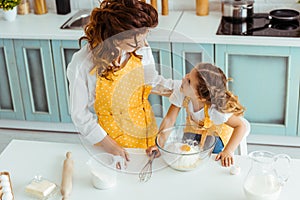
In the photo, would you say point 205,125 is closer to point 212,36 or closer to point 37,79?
point 212,36

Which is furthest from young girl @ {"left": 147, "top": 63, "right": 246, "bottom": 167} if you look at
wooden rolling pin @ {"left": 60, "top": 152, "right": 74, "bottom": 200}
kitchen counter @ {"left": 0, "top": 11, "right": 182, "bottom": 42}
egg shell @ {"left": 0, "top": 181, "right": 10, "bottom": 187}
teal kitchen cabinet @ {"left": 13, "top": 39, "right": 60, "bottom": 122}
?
teal kitchen cabinet @ {"left": 13, "top": 39, "right": 60, "bottom": 122}

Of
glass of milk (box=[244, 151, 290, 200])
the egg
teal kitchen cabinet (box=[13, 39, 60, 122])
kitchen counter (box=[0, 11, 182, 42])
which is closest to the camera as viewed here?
glass of milk (box=[244, 151, 290, 200])

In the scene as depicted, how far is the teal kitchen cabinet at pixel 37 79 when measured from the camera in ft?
11.9

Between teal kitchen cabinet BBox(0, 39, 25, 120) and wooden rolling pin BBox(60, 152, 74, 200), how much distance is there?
1759 mm

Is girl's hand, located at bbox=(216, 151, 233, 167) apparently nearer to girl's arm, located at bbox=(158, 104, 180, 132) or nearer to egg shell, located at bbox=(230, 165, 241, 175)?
egg shell, located at bbox=(230, 165, 241, 175)

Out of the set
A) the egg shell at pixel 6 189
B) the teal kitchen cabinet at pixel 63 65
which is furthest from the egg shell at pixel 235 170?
the teal kitchen cabinet at pixel 63 65

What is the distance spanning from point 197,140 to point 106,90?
1.23ft

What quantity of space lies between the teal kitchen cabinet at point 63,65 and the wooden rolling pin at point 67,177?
154 cm

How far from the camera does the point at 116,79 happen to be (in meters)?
1.96

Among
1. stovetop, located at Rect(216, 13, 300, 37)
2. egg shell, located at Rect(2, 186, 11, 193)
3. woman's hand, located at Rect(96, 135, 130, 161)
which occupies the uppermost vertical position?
stovetop, located at Rect(216, 13, 300, 37)

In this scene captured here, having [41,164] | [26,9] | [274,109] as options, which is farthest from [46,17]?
[41,164]

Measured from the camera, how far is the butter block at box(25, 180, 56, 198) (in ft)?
6.34

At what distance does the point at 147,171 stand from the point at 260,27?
1743 millimetres

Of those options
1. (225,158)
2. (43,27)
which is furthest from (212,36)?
(225,158)
